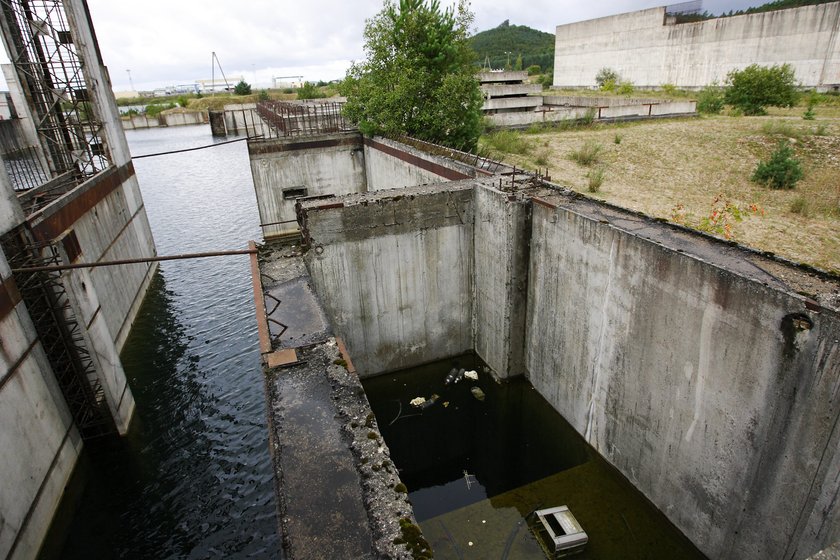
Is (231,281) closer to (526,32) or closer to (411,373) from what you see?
(411,373)

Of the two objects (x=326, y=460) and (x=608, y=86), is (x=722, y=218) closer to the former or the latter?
(x=326, y=460)

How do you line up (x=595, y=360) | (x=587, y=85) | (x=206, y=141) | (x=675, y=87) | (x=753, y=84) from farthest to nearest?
(x=587, y=85), (x=206, y=141), (x=675, y=87), (x=753, y=84), (x=595, y=360)

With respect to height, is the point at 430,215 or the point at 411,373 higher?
the point at 430,215

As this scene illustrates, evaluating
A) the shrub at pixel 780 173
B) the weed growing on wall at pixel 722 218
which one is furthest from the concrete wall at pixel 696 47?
the weed growing on wall at pixel 722 218

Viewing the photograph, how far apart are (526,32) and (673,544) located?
14748 centimetres

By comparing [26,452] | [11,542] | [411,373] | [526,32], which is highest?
[526,32]

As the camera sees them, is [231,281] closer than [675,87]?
Yes

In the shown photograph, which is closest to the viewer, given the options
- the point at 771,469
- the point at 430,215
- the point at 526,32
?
the point at 771,469

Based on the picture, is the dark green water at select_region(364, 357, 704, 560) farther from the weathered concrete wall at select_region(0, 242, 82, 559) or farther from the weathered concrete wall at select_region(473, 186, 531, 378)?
the weathered concrete wall at select_region(0, 242, 82, 559)

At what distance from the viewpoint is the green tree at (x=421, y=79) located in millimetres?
18109

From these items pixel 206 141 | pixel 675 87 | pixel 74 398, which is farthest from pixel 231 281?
pixel 675 87

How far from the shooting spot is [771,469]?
598cm

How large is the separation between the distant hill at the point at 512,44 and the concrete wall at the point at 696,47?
4282cm

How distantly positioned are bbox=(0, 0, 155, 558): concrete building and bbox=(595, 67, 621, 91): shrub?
51.4 m
